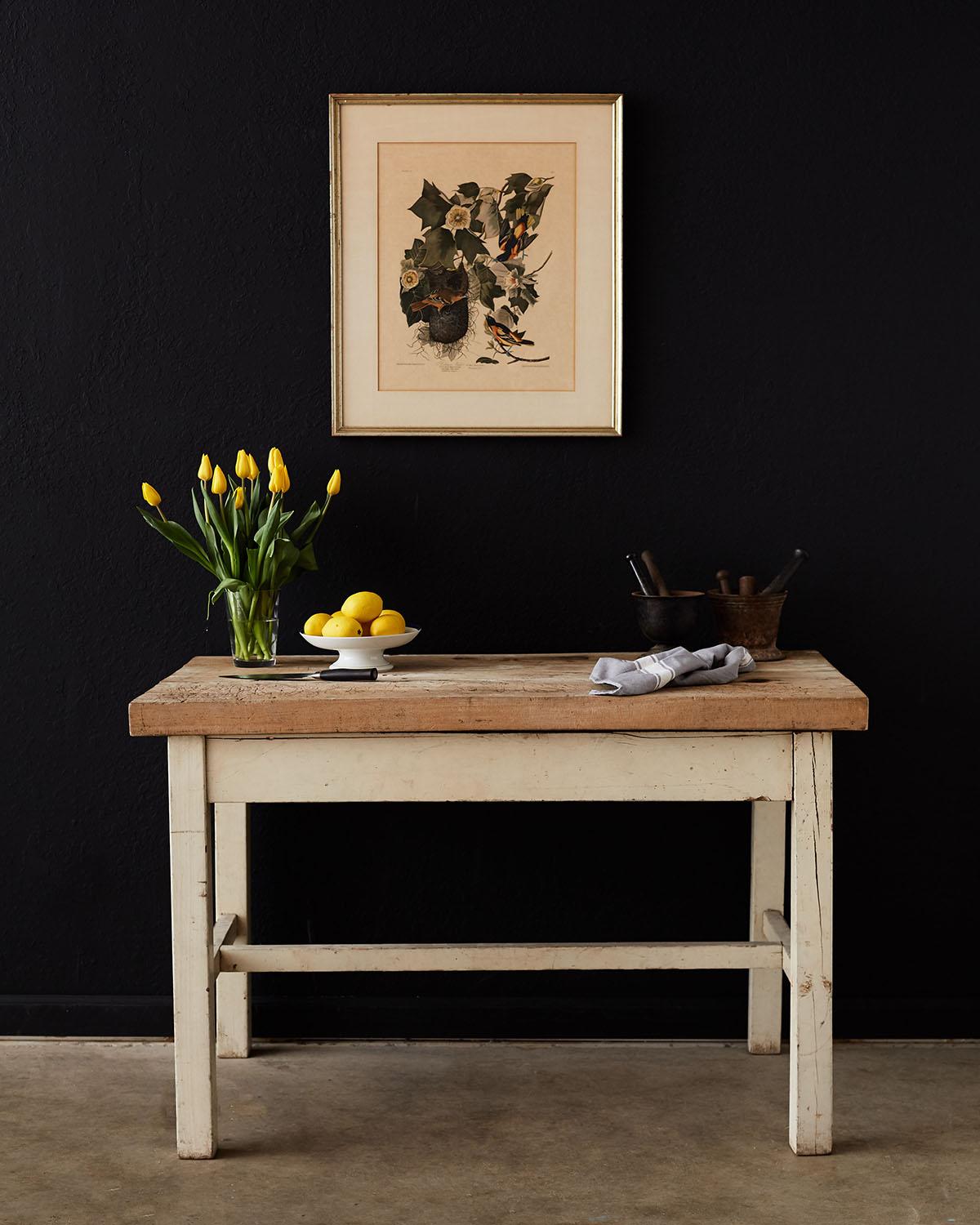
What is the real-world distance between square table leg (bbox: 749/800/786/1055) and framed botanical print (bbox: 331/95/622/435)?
99 cm

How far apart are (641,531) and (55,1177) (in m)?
1.87

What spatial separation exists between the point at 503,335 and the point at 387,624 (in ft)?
2.55

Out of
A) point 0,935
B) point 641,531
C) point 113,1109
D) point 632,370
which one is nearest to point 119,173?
point 632,370

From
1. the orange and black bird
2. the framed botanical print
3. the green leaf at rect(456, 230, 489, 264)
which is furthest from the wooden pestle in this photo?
the green leaf at rect(456, 230, 489, 264)

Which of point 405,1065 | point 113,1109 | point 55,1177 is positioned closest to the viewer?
point 55,1177

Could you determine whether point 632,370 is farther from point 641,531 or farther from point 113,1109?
point 113,1109

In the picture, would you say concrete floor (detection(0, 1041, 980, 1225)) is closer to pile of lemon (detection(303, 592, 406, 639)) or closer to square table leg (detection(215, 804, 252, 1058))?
square table leg (detection(215, 804, 252, 1058))

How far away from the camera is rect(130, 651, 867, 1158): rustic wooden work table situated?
2.34 m

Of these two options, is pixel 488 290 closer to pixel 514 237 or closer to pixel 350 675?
pixel 514 237

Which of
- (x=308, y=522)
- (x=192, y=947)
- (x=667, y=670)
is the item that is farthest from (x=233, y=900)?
(x=667, y=670)

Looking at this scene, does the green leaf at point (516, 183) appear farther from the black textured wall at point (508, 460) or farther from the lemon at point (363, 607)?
the lemon at point (363, 607)

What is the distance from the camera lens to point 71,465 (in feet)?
9.79

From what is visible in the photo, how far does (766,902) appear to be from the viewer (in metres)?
2.89

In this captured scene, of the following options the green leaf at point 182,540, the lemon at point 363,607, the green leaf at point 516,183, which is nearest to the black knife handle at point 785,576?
the lemon at point 363,607
